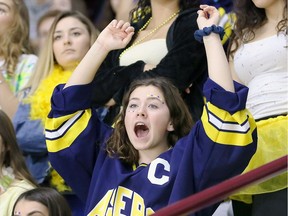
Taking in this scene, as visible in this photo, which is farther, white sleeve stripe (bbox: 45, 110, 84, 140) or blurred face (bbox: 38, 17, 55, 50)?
blurred face (bbox: 38, 17, 55, 50)

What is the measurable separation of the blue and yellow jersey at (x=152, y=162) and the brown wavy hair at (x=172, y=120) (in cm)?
4

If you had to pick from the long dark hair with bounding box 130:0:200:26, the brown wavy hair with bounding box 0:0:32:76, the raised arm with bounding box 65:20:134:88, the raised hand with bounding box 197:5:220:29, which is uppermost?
the raised hand with bounding box 197:5:220:29

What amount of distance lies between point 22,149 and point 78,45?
2.10 feet

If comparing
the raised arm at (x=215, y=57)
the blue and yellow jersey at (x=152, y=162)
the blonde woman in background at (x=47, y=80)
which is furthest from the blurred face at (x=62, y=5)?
the raised arm at (x=215, y=57)

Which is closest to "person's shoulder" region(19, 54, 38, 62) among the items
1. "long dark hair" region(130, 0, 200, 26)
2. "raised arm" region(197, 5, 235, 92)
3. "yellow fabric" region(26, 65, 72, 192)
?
"yellow fabric" region(26, 65, 72, 192)

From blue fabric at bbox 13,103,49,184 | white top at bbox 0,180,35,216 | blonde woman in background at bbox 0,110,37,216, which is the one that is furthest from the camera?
blue fabric at bbox 13,103,49,184

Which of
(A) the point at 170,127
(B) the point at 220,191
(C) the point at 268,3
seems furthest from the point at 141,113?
(B) the point at 220,191

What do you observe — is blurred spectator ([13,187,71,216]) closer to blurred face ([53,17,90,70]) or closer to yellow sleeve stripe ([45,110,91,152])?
yellow sleeve stripe ([45,110,91,152])

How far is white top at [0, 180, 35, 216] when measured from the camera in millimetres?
4477

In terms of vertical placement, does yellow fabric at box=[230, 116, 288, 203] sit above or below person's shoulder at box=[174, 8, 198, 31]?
below

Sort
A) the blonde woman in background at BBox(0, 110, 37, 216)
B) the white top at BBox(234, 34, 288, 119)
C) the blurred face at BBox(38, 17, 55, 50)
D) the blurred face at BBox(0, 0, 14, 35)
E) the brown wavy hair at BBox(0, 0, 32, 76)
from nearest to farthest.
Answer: the white top at BBox(234, 34, 288, 119) < the blonde woman in background at BBox(0, 110, 37, 216) < the brown wavy hair at BBox(0, 0, 32, 76) < the blurred face at BBox(0, 0, 14, 35) < the blurred face at BBox(38, 17, 55, 50)

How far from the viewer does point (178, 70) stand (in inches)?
171

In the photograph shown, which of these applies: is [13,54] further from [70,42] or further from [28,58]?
[70,42]

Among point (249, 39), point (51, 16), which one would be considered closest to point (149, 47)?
point (249, 39)
